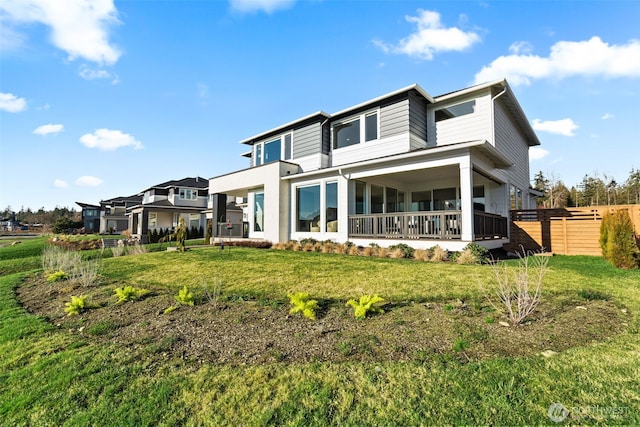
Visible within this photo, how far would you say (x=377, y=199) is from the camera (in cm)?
1320

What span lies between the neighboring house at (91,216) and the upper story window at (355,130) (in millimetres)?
51403

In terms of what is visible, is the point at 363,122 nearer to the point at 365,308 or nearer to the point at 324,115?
the point at 324,115

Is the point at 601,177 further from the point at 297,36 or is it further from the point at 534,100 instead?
the point at 297,36

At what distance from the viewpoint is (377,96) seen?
12.2 m

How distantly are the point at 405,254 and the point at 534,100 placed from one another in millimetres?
10765

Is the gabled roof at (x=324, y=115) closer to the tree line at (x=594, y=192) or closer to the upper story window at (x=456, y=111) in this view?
the upper story window at (x=456, y=111)

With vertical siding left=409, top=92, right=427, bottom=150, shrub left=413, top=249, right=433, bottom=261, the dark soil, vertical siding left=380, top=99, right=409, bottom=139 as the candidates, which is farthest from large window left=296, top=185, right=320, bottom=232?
the dark soil

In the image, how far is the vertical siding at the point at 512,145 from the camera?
11.7 metres

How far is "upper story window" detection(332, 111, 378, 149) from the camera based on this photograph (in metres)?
12.9

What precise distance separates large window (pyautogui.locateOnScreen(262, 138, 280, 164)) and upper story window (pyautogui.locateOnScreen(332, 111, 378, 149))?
156 inches

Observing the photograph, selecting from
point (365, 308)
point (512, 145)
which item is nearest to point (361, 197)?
point (512, 145)

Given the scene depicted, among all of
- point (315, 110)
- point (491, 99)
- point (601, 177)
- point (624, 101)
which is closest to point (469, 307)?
point (491, 99)

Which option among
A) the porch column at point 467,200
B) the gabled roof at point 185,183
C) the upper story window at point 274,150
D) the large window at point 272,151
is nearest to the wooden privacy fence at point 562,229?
the porch column at point 467,200

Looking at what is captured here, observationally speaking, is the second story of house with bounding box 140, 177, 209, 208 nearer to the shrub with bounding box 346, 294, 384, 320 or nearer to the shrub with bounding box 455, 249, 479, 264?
the shrub with bounding box 455, 249, 479, 264
